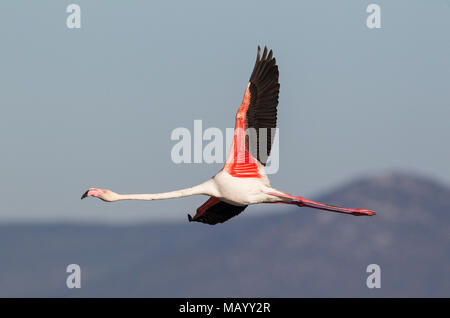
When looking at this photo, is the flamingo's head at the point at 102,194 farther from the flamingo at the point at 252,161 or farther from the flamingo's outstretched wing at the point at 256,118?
the flamingo's outstretched wing at the point at 256,118

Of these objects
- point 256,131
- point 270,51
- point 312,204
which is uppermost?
point 270,51

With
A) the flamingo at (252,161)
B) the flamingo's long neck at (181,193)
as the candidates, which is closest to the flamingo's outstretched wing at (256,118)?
the flamingo at (252,161)

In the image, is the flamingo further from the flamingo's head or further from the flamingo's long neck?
the flamingo's head

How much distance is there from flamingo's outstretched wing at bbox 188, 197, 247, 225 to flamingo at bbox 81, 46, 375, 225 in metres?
0.90

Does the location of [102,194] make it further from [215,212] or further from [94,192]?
[215,212]

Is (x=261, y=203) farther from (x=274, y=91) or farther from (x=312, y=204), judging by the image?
(x=274, y=91)

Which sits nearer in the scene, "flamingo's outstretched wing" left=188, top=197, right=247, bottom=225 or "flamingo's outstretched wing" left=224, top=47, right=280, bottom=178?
"flamingo's outstretched wing" left=224, top=47, right=280, bottom=178

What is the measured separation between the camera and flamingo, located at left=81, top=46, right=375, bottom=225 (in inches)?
856

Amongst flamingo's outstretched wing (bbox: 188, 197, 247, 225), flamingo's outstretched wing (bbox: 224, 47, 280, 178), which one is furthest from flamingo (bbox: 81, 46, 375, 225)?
flamingo's outstretched wing (bbox: 188, 197, 247, 225)

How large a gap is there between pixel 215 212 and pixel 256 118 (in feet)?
11.6
